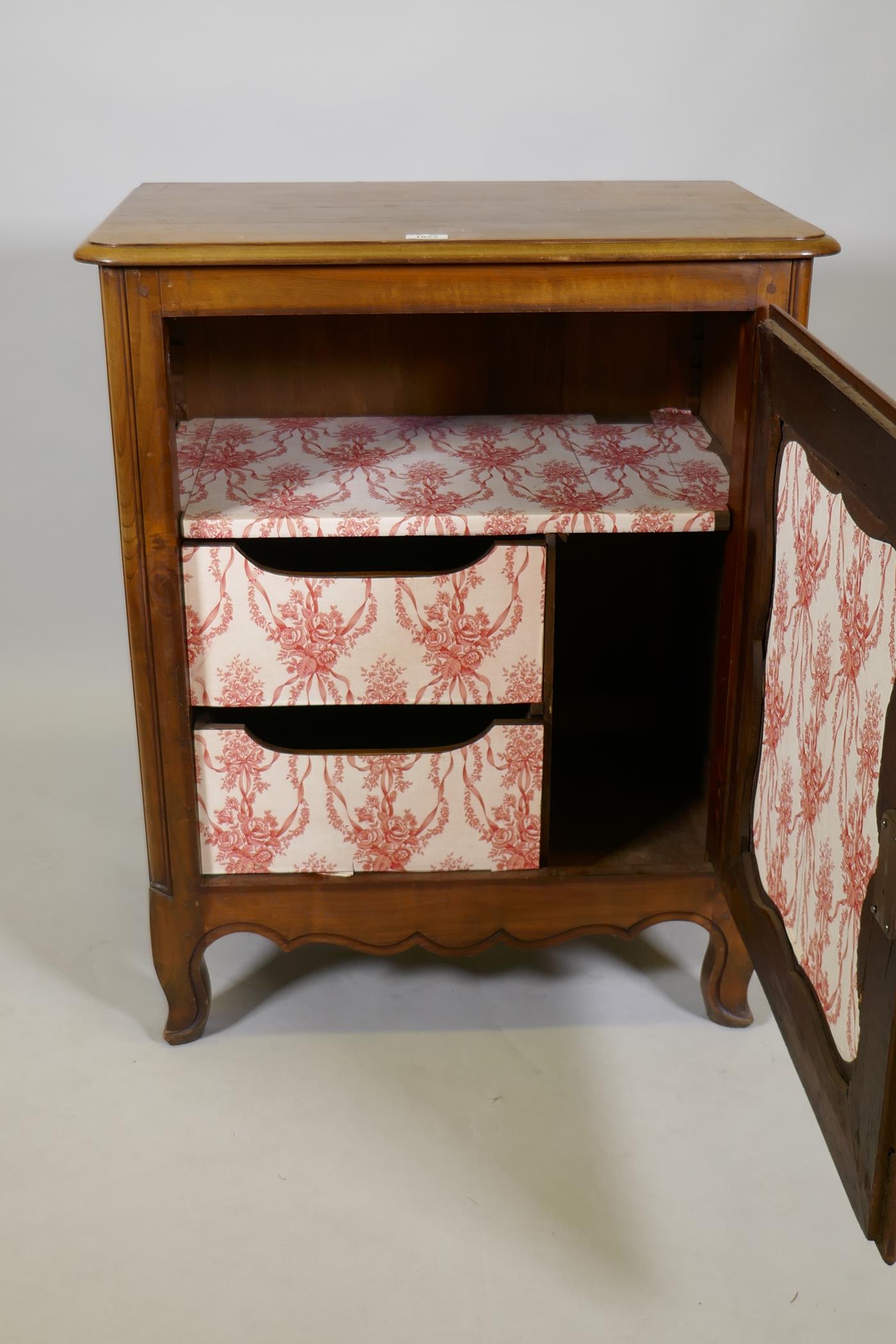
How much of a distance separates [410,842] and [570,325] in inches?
29.4

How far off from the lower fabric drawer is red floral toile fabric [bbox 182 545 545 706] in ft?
0.22

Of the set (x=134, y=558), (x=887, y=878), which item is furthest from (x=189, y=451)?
(x=887, y=878)

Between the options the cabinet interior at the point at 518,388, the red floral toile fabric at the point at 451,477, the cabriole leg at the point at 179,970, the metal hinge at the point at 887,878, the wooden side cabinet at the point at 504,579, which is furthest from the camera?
the cabinet interior at the point at 518,388

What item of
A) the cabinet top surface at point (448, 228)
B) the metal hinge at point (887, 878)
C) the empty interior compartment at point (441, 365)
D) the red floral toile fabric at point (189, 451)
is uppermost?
the cabinet top surface at point (448, 228)

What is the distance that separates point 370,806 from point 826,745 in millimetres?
644

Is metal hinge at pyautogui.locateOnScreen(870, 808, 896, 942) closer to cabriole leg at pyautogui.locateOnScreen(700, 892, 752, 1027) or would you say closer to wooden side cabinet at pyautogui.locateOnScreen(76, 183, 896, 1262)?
wooden side cabinet at pyautogui.locateOnScreen(76, 183, 896, 1262)

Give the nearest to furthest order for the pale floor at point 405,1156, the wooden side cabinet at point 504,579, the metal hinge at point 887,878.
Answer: the metal hinge at point 887,878
the wooden side cabinet at point 504,579
the pale floor at point 405,1156

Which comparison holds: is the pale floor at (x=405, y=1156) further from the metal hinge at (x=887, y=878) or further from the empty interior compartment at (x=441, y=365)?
the empty interior compartment at (x=441, y=365)

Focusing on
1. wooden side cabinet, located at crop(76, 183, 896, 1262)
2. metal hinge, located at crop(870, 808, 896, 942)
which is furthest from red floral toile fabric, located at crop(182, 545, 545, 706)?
metal hinge, located at crop(870, 808, 896, 942)

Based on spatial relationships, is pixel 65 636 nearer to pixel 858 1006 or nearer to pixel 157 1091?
pixel 157 1091

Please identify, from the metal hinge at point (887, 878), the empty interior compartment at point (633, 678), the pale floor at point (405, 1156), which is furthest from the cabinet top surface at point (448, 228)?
the pale floor at point (405, 1156)

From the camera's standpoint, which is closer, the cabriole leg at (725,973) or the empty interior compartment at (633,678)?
the cabriole leg at (725,973)

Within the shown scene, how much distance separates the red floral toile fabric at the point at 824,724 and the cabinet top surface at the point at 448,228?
0.27 metres

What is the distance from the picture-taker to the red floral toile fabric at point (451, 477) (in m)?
1.76
